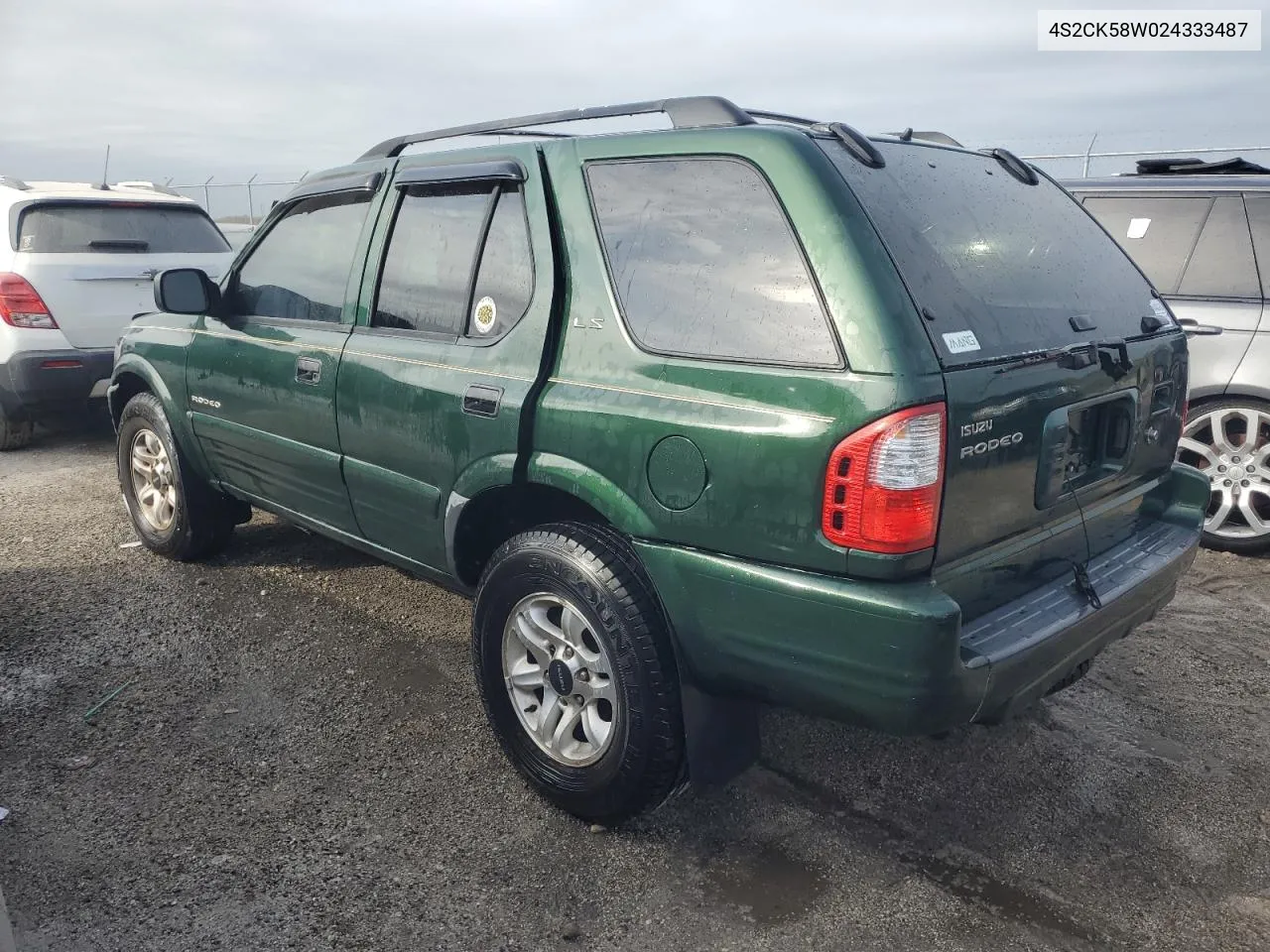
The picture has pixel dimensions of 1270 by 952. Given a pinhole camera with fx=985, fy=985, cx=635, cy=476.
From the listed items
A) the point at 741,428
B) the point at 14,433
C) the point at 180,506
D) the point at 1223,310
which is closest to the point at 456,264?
the point at 741,428

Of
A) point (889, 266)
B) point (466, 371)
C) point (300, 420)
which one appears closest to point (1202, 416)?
point (889, 266)

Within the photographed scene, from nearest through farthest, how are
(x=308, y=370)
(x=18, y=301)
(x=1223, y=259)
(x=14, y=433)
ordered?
(x=308, y=370)
(x=1223, y=259)
(x=18, y=301)
(x=14, y=433)

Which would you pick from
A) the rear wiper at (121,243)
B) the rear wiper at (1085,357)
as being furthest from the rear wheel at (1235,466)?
the rear wiper at (121,243)

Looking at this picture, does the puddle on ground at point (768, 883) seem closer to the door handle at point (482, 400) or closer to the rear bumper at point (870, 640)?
the rear bumper at point (870, 640)

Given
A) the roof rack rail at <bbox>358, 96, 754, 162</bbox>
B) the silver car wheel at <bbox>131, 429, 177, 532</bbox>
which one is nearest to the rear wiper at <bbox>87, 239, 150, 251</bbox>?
the silver car wheel at <bbox>131, 429, 177, 532</bbox>

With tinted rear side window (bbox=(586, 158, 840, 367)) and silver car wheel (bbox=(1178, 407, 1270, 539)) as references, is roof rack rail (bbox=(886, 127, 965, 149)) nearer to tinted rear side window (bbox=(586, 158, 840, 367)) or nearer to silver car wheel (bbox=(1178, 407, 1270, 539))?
tinted rear side window (bbox=(586, 158, 840, 367))

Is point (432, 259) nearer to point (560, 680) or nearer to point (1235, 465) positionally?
point (560, 680)

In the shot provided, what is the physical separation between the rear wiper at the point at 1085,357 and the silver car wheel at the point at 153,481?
3.87m

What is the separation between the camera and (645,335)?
2.57 m

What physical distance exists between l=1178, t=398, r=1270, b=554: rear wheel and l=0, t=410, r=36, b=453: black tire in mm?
7688

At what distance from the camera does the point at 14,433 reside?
7.36m

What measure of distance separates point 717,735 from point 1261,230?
417 centimetres

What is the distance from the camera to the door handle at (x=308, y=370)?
355 cm

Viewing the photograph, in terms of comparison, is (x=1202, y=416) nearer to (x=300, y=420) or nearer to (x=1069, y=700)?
(x=1069, y=700)
